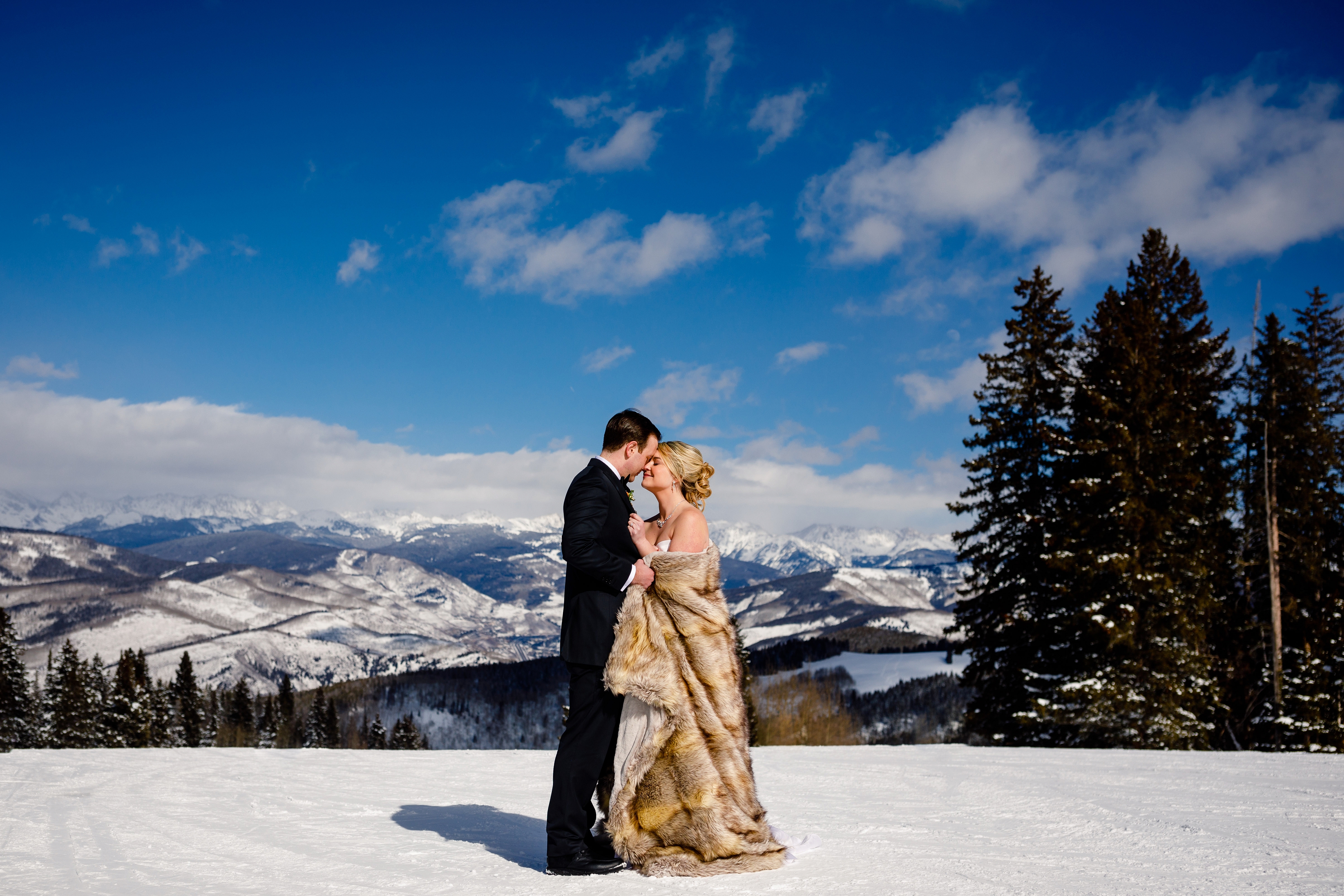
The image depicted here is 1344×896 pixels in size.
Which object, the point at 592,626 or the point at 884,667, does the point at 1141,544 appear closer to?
the point at 592,626

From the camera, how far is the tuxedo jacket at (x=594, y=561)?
15.3 feet

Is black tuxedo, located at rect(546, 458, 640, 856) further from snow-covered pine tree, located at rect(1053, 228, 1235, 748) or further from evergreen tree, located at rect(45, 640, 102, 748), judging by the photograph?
evergreen tree, located at rect(45, 640, 102, 748)

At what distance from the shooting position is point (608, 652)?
483cm

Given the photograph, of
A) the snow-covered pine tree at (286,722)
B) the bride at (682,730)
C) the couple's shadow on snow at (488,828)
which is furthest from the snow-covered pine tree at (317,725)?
the bride at (682,730)

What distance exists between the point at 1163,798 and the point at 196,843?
25.2 ft

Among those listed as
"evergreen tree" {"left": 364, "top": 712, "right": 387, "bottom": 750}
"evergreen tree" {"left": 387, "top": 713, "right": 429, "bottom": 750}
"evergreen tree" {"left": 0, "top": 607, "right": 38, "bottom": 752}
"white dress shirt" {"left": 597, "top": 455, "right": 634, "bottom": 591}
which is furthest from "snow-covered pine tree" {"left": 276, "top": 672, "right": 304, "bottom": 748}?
"white dress shirt" {"left": 597, "top": 455, "right": 634, "bottom": 591}

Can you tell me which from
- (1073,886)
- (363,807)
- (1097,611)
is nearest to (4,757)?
(363,807)

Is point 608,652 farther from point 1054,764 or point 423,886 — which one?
point 1054,764

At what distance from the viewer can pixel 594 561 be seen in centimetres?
463

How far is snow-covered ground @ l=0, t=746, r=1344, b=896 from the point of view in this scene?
421 centimetres

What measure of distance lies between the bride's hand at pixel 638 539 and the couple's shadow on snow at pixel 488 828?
6.64 feet

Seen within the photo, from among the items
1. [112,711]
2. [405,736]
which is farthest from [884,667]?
[112,711]

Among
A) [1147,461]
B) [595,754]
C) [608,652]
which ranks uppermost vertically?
[1147,461]

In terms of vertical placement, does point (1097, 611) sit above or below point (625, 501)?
below
